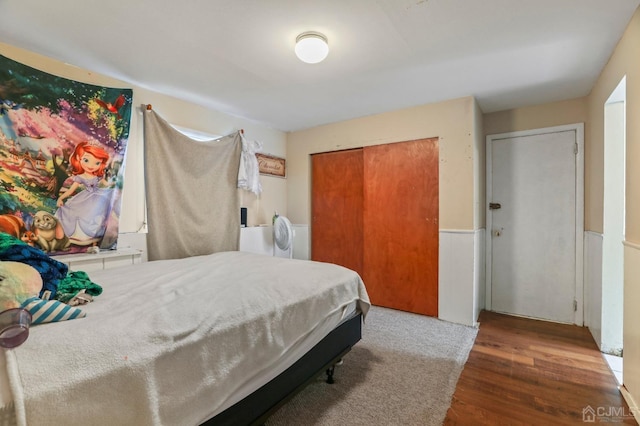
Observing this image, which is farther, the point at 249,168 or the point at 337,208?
the point at 337,208

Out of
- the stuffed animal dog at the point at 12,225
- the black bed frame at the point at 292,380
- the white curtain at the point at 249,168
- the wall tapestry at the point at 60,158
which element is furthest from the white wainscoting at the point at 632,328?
the stuffed animal dog at the point at 12,225

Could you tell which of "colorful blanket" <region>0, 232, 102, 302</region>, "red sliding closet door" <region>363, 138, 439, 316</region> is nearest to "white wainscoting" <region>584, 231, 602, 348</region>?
"red sliding closet door" <region>363, 138, 439, 316</region>

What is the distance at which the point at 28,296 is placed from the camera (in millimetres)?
962

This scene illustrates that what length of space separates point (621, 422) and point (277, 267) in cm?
219

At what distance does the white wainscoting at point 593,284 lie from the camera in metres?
2.39

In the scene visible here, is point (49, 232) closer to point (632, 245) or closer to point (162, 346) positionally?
point (162, 346)

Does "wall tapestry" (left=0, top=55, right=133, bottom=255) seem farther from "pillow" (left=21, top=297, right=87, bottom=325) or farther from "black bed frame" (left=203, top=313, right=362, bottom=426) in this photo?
"black bed frame" (left=203, top=313, right=362, bottom=426)

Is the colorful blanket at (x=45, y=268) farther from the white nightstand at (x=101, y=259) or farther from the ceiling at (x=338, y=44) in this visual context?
the ceiling at (x=338, y=44)

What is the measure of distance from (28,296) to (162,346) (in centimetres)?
51

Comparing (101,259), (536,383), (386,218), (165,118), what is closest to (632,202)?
(536,383)

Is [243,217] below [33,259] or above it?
above

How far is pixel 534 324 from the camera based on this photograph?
9.63 ft

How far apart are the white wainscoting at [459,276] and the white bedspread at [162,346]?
1701 mm

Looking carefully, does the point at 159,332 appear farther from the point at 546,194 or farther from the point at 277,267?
the point at 546,194
